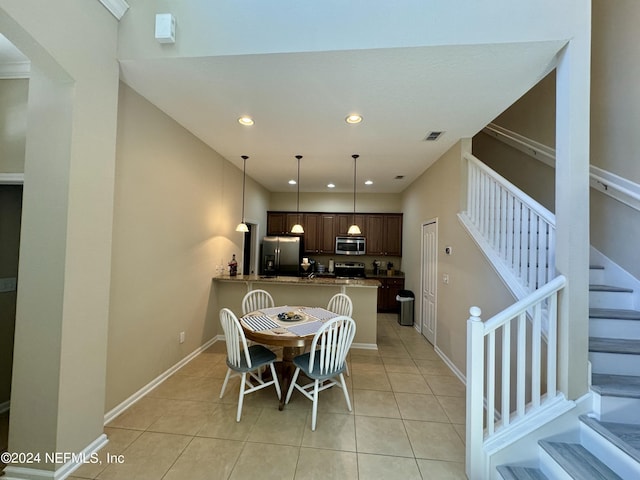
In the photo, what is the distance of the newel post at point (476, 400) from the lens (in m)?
1.67

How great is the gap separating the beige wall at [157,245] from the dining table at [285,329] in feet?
3.17

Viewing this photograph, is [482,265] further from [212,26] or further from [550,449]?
[212,26]

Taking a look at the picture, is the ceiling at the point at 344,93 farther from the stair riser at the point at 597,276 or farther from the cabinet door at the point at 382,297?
the cabinet door at the point at 382,297

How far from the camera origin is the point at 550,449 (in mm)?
1573

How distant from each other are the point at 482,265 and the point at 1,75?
4911mm

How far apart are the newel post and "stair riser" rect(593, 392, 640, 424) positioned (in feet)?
2.37

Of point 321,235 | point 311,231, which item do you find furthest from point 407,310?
point 311,231

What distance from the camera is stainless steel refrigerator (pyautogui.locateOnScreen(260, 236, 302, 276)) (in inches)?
233

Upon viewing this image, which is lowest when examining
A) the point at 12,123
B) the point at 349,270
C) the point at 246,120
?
the point at 349,270

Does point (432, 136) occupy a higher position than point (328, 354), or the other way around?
point (432, 136)

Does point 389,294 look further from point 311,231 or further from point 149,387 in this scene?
point 149,387

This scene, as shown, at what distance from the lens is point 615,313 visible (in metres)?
2.07

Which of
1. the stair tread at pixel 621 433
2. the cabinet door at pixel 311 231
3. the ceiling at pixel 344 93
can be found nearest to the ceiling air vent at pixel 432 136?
the ceiling at pixel 344 93

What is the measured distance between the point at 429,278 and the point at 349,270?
229 centimetres
